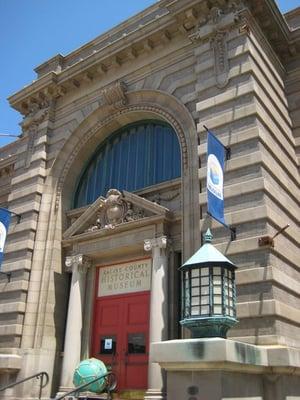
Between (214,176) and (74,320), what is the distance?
7043 mm

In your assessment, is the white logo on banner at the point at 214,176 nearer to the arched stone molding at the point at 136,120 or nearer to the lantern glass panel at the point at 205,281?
the arched stone molding at the point at 136,120

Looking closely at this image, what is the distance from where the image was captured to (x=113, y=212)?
49.0 feet

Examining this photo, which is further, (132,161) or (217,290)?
(132,161)

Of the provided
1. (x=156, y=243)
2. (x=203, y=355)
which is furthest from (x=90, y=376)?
(x=203, y=355)

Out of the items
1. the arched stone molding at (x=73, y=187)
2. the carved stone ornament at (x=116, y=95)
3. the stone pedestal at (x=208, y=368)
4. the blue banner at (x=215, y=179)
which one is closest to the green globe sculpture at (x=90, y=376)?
the arched stone molding at (x=73, y=187)

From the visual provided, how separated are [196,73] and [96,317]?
8.72 metres

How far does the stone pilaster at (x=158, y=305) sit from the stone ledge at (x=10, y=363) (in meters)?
5.03

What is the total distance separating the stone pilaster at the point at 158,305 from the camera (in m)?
11.5

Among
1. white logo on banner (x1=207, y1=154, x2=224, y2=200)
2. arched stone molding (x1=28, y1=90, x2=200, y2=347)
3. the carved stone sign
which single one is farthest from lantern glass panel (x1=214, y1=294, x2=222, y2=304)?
the carved stone sign

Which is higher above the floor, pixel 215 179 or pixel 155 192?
pixel 155 192

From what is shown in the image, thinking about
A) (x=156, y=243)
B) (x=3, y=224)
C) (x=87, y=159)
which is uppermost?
(x=87, y=159)

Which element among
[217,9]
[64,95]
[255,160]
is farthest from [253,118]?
[64,95]

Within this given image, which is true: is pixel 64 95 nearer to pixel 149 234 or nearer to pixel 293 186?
pixel 149 234

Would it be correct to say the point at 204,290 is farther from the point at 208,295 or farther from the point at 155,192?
the point at 155,192
